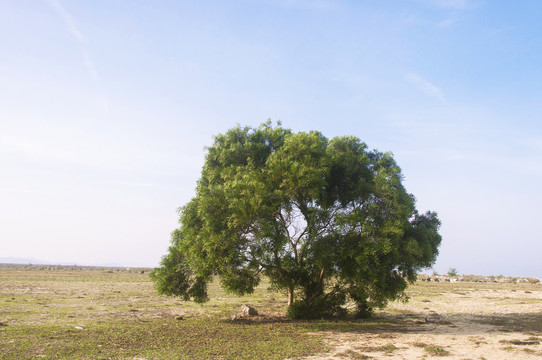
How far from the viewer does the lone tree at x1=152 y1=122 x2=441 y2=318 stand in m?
20.1

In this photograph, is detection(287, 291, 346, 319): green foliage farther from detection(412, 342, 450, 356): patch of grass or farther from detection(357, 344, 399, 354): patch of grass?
detection(412, 342, 450, 356): patch of grass

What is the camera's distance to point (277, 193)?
790 inches

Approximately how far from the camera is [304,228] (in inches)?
887

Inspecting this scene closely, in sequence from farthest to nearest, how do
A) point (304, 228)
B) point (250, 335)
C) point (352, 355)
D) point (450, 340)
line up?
1. point (304, 228)
2. point (250, 335)
3. point (450, 340)
4. point (352, 355)

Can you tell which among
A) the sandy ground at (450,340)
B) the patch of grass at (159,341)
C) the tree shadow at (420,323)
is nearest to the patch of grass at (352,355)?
the sandy ground at (450,340)

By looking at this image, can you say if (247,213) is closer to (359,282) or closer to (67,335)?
(359,282)

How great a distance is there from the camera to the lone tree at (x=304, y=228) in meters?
20.1

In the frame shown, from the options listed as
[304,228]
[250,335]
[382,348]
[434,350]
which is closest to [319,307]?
[304,228]

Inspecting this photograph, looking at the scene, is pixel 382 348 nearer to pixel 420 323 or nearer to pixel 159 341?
pixel 420 323

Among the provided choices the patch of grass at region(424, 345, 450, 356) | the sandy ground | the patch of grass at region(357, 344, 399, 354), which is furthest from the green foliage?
the patch of grass at region(424, 345, 450, 356)

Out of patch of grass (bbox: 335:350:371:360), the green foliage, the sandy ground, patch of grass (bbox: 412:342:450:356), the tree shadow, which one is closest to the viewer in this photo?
patch of grass (bbox: 335:350:371:360)

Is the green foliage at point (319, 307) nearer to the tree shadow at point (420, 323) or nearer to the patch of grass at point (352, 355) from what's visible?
the tree shadow at point (420, 323)

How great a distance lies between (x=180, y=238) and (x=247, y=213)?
6.57m

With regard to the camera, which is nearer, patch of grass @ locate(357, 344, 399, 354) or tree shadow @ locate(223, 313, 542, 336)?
patch of grass @ locate(357, 344, 399, 354)
